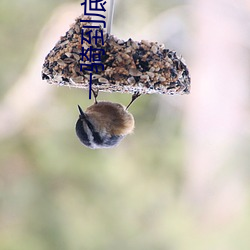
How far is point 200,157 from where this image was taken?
299cm

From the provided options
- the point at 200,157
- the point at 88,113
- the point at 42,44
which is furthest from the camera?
the point at 200,157

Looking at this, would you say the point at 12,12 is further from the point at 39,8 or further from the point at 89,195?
the point at 89,195

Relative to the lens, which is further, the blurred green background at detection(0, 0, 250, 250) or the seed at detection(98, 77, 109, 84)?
the blurred green background at detection(0, 0, 250, 250)

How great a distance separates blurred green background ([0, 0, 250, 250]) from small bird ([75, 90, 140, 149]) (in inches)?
59.1

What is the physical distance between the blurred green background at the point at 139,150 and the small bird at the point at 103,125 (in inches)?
59.1

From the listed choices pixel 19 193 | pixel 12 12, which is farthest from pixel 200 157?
pixel 12 12

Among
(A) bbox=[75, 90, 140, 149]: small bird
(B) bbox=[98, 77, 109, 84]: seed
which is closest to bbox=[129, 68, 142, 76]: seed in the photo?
(B) bbox=[98, 77, 109, 84]: seed

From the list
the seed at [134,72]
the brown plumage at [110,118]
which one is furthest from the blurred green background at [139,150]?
the seed at [134,72]

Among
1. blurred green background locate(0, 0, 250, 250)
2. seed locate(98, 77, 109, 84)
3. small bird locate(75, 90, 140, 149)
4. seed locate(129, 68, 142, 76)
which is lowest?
seed locate(98, 77, 109, 84)

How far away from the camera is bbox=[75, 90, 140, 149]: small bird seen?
4.01 feet

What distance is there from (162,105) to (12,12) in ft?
3.31

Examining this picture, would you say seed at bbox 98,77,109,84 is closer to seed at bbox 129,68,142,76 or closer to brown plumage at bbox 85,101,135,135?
seed at bbox 129,68,142,76

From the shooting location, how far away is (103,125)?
1255 millimetres

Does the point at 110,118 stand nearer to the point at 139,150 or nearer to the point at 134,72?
the point at 134,72
